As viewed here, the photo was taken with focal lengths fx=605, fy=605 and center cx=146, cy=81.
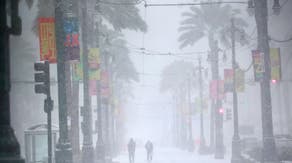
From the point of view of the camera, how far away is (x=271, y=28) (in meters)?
92.9

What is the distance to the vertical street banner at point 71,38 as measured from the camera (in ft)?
71.7

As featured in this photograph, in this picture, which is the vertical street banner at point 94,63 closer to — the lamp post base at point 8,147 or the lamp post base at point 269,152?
the lamp post base at point 269,152

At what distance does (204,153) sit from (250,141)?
9653 mm

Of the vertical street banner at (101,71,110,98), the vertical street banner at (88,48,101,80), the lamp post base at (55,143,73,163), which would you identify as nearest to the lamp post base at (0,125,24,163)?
the lamp post base at (55,143,73,163)

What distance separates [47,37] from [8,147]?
14.0 meters

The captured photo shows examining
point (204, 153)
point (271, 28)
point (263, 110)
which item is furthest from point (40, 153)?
point (271, 28)

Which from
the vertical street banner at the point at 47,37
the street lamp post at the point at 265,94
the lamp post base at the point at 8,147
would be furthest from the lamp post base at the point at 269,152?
the lamp post base at the point at 8,147

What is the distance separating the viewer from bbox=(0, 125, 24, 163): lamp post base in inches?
404

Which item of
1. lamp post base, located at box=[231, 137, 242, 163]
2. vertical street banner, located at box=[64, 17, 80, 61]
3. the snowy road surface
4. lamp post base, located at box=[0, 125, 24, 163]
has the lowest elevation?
the snowy road surface

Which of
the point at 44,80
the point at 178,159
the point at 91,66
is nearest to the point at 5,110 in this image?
the point at 44,80

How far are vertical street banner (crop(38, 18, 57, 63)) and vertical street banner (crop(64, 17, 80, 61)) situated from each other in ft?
5.15

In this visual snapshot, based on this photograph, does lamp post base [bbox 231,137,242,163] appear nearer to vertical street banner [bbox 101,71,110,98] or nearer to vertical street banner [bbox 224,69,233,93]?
vertical street banner [bbox 224,69,233,93]

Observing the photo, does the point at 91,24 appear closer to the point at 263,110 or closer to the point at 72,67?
the point at 72,67

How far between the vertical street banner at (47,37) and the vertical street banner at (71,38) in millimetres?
1568
